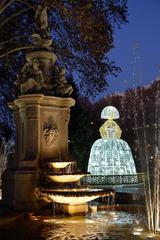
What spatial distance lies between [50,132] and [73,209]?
256 centimetres

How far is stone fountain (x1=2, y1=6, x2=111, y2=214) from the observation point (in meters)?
12.0

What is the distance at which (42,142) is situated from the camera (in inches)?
512

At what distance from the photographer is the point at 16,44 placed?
1950cm

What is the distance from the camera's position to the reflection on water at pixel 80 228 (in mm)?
8680

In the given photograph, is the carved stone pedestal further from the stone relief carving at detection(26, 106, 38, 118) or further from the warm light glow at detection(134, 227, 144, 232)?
the warm light glow at detection(134, 227, 144, 232)

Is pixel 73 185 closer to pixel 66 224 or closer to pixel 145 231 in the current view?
pixel 66 224

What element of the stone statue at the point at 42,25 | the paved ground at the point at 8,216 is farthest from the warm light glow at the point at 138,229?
the stone statue at the point at 42,25

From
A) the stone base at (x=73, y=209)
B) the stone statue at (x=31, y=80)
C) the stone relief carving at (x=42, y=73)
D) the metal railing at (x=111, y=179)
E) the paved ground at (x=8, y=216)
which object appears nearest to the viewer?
the paved ground at (x=8, y=216)

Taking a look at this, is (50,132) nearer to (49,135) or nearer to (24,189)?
(49,135)

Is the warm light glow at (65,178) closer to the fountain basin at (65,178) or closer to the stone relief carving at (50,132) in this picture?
the fountain basin at (65,178)

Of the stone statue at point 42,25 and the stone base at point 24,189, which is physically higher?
the stone statue at point 42,25

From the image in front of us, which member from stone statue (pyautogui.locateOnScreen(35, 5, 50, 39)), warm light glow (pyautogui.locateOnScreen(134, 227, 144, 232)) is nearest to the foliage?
stone statue (pyautogui.locateOnScreen(35, 5, 50, 39))

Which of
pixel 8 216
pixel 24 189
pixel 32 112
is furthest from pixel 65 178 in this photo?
pixel 32 112

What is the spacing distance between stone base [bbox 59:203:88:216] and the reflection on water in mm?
240
